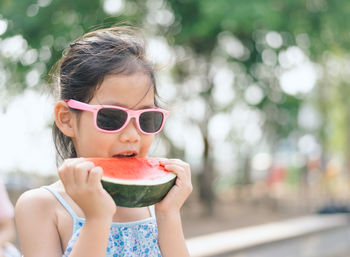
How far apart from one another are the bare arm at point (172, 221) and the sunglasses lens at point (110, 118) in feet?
1.01

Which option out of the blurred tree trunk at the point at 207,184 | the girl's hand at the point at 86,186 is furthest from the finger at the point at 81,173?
the blurred tree trunk at the point at 207,184

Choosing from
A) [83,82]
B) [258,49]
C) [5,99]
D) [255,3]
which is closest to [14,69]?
[5,99]

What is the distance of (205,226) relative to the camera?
37.7 ft

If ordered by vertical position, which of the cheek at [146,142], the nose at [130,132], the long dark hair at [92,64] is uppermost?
the long dark hair at [92,64]

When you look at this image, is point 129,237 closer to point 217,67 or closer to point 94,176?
point 94,176

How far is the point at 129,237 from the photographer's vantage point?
188cm

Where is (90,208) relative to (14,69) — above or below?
below

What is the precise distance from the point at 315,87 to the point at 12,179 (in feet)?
38.6

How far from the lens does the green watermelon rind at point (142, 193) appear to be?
183 centimetres

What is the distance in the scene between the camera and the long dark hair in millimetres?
1902

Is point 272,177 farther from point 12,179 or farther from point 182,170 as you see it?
point 182,170

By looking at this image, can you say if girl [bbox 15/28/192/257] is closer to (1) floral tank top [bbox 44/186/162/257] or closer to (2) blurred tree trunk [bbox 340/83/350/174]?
(1) floral tank top [bbox 44/186/162/257]

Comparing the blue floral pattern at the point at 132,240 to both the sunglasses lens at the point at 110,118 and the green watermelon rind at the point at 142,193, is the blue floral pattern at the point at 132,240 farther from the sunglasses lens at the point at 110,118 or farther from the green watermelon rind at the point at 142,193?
the sunglasses lens at the point at 110,118

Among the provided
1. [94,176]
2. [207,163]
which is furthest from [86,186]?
[207,163]
